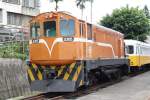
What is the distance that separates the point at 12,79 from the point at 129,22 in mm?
32178

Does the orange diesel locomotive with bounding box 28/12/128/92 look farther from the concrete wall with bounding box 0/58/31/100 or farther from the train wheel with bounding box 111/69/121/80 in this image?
the train wheel with bounding box 111/69/121/80

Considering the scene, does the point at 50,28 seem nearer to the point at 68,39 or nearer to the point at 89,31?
the point at 68,39

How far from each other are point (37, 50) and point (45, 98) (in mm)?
2016

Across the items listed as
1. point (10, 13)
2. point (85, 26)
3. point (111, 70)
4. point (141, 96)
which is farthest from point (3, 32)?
point (141, 96)

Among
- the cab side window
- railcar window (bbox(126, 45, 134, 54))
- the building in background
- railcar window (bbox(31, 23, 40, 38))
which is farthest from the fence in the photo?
the building in background

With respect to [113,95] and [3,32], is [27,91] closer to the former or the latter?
[113,95]

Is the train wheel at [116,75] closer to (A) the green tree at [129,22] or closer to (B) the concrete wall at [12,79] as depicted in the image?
(B) the concrete wall at [12,79]

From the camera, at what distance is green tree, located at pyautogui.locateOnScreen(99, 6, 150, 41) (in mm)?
49000

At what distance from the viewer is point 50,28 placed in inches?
655

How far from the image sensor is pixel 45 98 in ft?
53.7

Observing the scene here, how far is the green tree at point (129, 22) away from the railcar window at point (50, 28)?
32.2 metres

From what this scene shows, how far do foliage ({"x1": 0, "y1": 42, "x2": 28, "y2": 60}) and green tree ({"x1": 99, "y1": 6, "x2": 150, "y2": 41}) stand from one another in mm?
25420

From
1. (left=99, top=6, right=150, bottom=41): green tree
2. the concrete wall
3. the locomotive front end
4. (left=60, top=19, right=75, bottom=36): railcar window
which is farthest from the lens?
(left=99, top=6, right=150, bottom=41): green tree

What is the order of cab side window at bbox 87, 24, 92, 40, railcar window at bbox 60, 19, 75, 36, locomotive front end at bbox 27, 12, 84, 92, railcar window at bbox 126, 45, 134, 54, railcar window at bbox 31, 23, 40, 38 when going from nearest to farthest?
locomotive front end at bbox 27, 12, 84, 92 → railcar window at bbox 60, 19, 75, 36 → railcar window at bbox 31, 23, 40, 38 → cab side window at bbox 87, 24, 92, 40 → railcar window at bbox 126, 45, 134, 54
